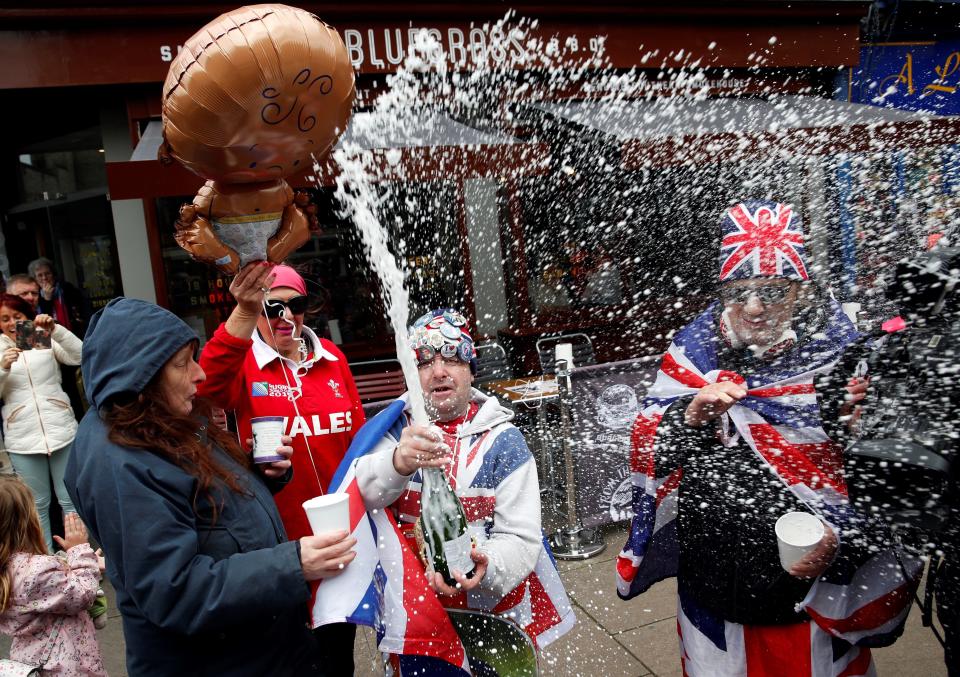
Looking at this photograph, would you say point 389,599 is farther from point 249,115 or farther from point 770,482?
point 249,115

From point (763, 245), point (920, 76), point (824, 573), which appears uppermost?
point (920, 76)

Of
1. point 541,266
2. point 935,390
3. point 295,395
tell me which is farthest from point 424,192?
point 935,390

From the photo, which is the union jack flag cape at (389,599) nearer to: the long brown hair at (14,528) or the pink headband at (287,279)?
the pink headband at (287,279)

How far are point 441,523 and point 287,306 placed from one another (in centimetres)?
119

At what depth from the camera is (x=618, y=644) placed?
3562mm

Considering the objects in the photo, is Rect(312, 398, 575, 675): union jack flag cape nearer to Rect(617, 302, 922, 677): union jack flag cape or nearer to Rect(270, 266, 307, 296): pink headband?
Rect(617, 302, 922, 677): union jack flag cape

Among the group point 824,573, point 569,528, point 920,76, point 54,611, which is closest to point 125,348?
point 54,611

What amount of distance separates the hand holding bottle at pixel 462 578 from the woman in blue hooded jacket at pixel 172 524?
0.25 m

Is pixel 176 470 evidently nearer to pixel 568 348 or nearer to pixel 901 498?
pixel 901 498

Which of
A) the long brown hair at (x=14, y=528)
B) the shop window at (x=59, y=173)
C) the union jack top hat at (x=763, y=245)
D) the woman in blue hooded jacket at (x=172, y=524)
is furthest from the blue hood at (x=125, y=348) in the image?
the shop window at (x=59, y=173)

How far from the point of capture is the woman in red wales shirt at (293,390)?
238 cm

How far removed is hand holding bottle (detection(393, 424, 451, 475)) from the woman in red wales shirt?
77 centimetres

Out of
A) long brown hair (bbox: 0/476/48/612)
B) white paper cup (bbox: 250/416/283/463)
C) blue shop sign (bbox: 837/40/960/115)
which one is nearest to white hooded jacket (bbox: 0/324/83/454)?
long brown hair (bbox: 0/476/48/612)

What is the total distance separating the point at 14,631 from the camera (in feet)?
8.02
